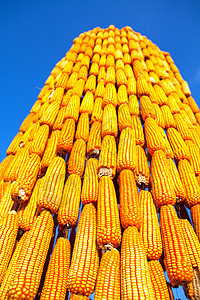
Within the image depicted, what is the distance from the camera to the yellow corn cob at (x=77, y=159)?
17.2ft

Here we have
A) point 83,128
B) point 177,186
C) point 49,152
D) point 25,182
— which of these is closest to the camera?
point 177,186

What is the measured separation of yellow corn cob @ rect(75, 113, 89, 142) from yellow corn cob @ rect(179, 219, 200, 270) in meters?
3.28

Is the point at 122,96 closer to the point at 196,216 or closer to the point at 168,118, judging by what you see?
the point at 168,118

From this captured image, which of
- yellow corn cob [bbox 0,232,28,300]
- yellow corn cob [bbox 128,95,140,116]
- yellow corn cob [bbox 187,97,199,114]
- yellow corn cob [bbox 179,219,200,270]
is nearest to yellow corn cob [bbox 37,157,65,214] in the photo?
yellow corn cob [bbox 0,232,28,300]

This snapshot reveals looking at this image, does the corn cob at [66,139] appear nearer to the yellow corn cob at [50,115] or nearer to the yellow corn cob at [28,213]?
the yellow corn cob at [50,115]

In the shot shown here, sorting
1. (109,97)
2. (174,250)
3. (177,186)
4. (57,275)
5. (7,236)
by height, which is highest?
(109,97)

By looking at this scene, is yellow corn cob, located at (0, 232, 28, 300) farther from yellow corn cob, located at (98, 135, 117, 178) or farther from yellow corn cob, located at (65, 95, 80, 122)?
yellow corn cob, located at (65, 95, 80, 122)

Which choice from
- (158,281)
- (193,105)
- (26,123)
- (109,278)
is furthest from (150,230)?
(193,105)

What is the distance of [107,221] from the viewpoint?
12.9ft

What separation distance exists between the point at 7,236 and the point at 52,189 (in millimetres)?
1228

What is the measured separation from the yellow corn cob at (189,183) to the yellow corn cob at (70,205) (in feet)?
7.96

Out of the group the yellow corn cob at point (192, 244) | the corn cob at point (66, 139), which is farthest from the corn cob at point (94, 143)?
the yellow corn cob at point (192, 244)

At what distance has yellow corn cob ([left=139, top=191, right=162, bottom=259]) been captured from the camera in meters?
3.80

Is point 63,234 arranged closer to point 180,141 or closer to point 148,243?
point 148,243
